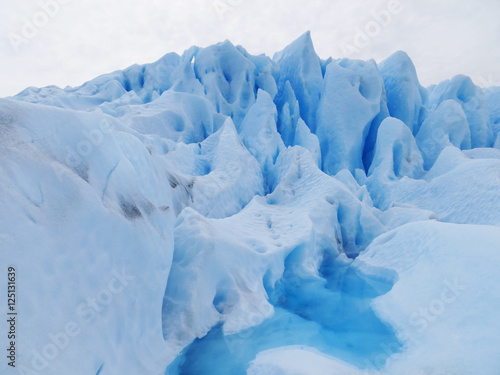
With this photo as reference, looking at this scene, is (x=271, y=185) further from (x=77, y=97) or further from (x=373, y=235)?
(x=77, y=97)

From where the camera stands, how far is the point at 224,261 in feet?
15.3

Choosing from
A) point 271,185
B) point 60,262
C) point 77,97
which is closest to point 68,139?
point 60,262

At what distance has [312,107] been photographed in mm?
15586

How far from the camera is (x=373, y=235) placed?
311 inches

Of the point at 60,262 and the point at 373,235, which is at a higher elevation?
the point at 60,262

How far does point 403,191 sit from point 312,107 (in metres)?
6.93

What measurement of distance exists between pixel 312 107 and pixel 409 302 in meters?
12.3

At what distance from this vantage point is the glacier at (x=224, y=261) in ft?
8.16

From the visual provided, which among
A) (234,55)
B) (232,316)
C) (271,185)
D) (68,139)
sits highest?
(234,55)

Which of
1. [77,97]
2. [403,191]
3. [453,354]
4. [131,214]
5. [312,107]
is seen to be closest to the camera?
[453,354]

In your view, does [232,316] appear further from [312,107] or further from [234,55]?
[234,55]

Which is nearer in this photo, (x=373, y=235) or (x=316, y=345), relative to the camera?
(x=316, y=345)

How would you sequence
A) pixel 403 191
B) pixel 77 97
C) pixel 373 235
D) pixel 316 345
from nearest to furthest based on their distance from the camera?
pixel 316 345, pixel 373 235, pixel 403 191, pixel 77 97

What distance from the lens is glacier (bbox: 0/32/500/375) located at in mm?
2486
